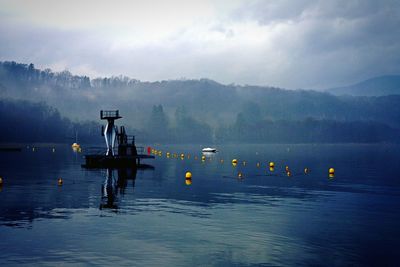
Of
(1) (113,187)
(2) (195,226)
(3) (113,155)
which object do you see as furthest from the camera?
(3) (113,155)

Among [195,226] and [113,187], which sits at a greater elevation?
[113,187]

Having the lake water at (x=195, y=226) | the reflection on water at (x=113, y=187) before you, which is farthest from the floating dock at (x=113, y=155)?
the lake water at (x=195, y=226)

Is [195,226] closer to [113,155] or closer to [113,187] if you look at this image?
[113,187]

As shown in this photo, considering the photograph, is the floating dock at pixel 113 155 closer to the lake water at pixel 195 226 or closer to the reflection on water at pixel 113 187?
the reflection on water at pixel 113 187

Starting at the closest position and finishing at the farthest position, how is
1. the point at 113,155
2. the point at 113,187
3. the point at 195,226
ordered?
the point at 195,226 < the point at 113,187 < the point at 113,155

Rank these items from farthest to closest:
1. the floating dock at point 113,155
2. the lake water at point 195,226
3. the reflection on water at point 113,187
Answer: the floating dock at point 113,155 → the reflection on water at point 113,187 → the lake water at point 195,226

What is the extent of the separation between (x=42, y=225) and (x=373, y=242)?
2806cm

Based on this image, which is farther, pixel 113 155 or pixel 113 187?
pixel 113 155

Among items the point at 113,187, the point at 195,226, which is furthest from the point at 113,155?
Result: the point at 195,226

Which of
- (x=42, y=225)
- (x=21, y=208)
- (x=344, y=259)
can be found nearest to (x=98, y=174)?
(x=21, y=208)

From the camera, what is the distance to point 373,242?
1500 inches

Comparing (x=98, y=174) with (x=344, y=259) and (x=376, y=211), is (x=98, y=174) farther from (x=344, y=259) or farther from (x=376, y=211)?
(x=344, y=259)

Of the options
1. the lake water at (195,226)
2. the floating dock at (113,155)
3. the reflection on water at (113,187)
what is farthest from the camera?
the floating dock at (113,155)

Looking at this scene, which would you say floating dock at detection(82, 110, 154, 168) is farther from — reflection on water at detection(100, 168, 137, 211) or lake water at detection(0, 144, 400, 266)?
lake water at detection(0, 144, 400, 266)
